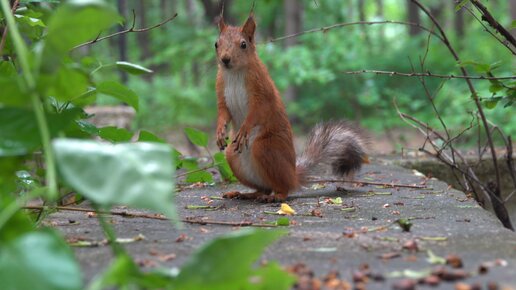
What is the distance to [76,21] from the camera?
1382 millimetres

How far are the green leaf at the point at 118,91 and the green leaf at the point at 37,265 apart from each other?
3.67 feet

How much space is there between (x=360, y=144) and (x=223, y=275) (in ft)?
8.76

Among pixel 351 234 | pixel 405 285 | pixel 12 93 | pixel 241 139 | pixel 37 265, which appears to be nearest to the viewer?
pixel 37 265

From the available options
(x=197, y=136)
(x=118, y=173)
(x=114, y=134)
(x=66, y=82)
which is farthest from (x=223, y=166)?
(x=118, y=173)

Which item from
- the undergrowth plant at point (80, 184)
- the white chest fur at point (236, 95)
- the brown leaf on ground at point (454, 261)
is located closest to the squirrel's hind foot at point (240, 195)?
the white chest fur at point (236, 95)

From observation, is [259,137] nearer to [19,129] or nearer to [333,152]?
[333,152]

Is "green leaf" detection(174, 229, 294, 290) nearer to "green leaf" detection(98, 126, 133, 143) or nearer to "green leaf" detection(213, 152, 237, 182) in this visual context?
"green leaf" detection(98, 126, 133, 143)

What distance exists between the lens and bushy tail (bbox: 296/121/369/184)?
3.87 meters

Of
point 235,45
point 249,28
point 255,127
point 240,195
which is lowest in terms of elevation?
point 240,195

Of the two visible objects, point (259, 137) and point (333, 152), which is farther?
point (333, 152)

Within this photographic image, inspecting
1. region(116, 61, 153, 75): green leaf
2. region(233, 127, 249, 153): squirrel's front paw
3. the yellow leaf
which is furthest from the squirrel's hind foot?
region(116, 61, 153, 75): green leaf

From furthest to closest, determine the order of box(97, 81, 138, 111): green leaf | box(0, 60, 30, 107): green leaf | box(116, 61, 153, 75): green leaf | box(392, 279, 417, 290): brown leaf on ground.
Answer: box(116, 61, 153, 75): green leaf
box(97, 81, 138, 111): green leaf
box(392, 279, 417, 290): brown leaf on ground
box(0, 60, 30, 107): green leaf

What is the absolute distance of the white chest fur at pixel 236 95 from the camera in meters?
3.68

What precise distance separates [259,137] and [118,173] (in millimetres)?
2307
